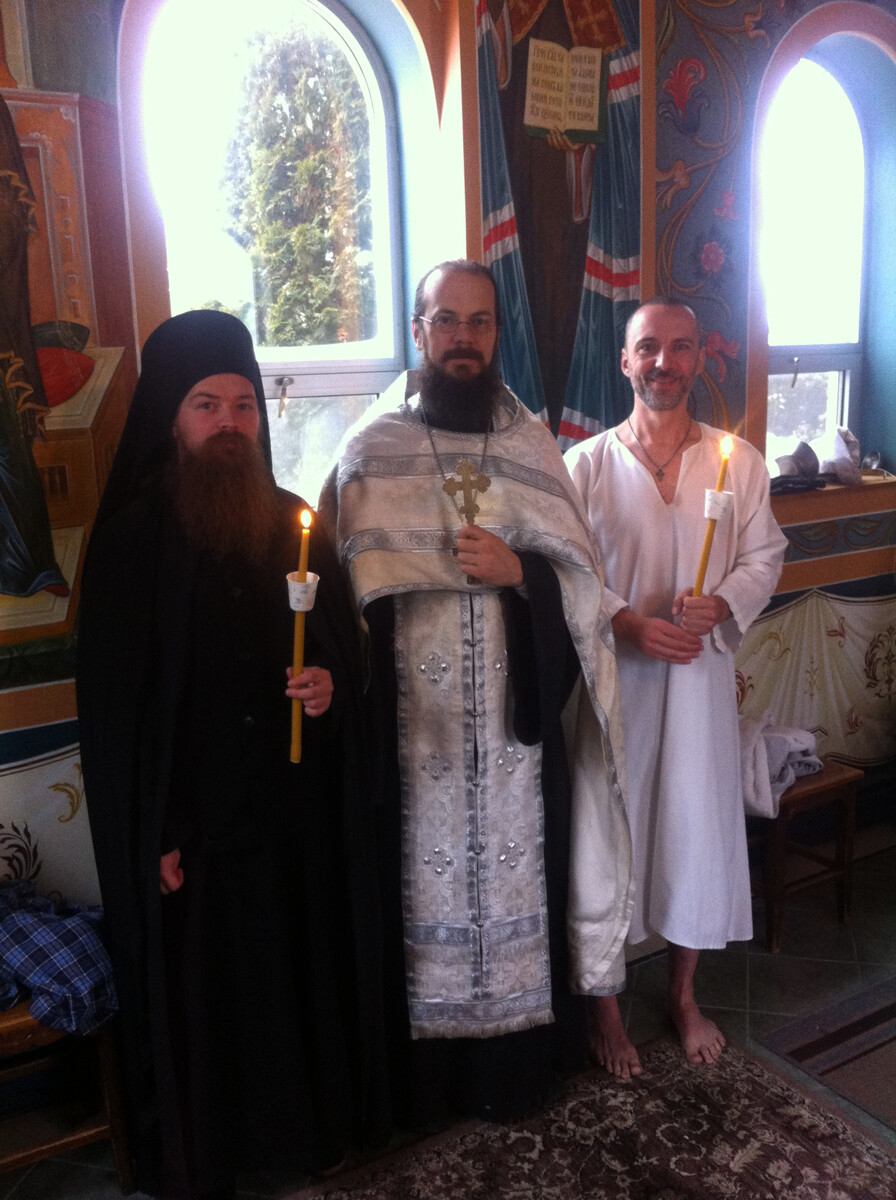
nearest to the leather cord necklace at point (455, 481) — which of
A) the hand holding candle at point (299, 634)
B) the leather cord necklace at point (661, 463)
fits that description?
the hand holding candle at point (299, 634)

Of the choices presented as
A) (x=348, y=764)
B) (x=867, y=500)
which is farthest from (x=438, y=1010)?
(x=867, y=500)

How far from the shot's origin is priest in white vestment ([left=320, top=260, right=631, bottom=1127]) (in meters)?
2.49

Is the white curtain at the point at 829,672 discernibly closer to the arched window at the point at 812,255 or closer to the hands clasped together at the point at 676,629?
the arched window at the point at 812,255

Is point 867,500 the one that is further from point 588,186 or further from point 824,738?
point 588,186

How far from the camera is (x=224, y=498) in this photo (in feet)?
7.23

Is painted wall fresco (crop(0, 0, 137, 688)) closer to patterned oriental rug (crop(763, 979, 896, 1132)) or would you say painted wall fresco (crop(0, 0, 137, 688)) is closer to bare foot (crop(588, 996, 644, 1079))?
bare foot (crop(588, 996, 644, 1079))

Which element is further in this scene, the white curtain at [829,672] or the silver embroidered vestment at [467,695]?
the white curtain at [829,672]

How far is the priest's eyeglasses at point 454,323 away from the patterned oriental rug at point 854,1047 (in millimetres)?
2228

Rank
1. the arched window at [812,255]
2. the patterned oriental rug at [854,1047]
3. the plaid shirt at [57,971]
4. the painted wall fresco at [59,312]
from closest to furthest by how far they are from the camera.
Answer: the plaid shirt at [57,971]
the painted wall fresco at [59,312]
the patterned oriental rug at [854,1047]
the arched window at [812,255]

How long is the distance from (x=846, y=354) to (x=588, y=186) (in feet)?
5.98

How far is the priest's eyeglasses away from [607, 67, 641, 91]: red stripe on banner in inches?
56.5

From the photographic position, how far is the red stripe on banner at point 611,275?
3.49 metres

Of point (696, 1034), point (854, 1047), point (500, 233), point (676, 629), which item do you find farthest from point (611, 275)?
point (854, 1047)

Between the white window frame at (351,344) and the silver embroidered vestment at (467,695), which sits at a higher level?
the white window frame at (351,344)
